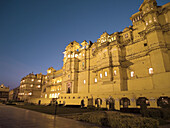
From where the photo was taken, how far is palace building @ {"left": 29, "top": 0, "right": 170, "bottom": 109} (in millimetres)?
27625

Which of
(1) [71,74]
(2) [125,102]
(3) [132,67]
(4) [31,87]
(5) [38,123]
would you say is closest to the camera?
(5) [38,123]

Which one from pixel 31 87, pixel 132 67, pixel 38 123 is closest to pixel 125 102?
pixel 132 67

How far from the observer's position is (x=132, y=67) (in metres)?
36.7

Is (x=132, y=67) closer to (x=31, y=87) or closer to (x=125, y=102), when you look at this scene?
(x=125, y=102)

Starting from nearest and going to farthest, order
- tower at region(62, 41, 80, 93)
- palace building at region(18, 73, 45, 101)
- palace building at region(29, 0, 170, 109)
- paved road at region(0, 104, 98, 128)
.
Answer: paved road at region(0, 104, 98, 128) < palace building at region(29, 0, 170, 109) < tower at region(62, 41, 80, 93) < palace building at region(18, 73, 45, 101)

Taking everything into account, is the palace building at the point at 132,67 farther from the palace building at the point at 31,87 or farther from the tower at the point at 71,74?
the palace building at the point at 31,87

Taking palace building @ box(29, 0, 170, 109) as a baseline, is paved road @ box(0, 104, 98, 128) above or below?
below

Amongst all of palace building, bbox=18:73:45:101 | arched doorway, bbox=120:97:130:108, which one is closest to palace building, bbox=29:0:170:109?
A: arched doorway, bbox=120:97:130:108

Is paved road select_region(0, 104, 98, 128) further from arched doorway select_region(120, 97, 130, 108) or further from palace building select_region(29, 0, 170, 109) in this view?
arched doorway select_region(120, 97, 130, 108)

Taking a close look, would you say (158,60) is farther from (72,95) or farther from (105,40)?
(72,95)

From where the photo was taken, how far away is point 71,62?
56.5 meters

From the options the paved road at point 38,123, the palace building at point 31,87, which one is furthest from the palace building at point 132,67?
the palace building at point 31,87

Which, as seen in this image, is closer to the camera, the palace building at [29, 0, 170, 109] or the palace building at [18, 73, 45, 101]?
the palace building at [29, 0, 170, 109]

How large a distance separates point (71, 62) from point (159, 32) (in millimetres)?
38534
